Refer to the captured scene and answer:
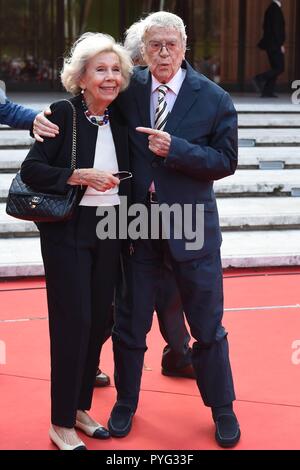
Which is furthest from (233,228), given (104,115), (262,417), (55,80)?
(55,80)

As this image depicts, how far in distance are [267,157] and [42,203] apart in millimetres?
6414

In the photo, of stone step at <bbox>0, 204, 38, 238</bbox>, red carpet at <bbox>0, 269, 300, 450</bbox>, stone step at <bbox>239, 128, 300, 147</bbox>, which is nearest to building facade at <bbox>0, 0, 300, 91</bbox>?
stone step at <bbox>239, 128, 300, 147</bbox>

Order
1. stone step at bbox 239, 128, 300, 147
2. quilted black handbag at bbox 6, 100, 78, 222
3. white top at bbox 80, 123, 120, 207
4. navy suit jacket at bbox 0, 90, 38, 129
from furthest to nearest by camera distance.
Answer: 1. stone step at bbox 239, 128, 300, 147
2. navy suit jacket at bbox 0, 90, 38, 129
3. white top at bbox 80, 123, 120, 207
4. quilted black handbag at bbox 6, 100, 78, 222

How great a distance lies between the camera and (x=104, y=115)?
12.0 feet

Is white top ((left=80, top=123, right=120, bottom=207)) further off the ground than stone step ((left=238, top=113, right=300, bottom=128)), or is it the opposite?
white top ((left=80, top=123, right=120, bottom=207))

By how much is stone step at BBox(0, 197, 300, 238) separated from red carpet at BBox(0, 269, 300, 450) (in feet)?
4.32

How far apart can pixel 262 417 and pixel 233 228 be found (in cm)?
398

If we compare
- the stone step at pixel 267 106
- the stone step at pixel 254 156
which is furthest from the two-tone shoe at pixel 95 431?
the stone step at pixel 267 106

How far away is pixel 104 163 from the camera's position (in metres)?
3.62

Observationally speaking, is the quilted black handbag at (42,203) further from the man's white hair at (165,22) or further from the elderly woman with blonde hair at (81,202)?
the man's white hair at (165,22)

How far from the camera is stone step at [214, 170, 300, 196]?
8719 mm

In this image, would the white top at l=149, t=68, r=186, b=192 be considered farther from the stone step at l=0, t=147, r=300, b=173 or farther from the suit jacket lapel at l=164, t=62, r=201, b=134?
the stone step at l=0, t=147, r=300, b=173

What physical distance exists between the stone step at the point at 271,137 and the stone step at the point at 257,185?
1.21 meters
